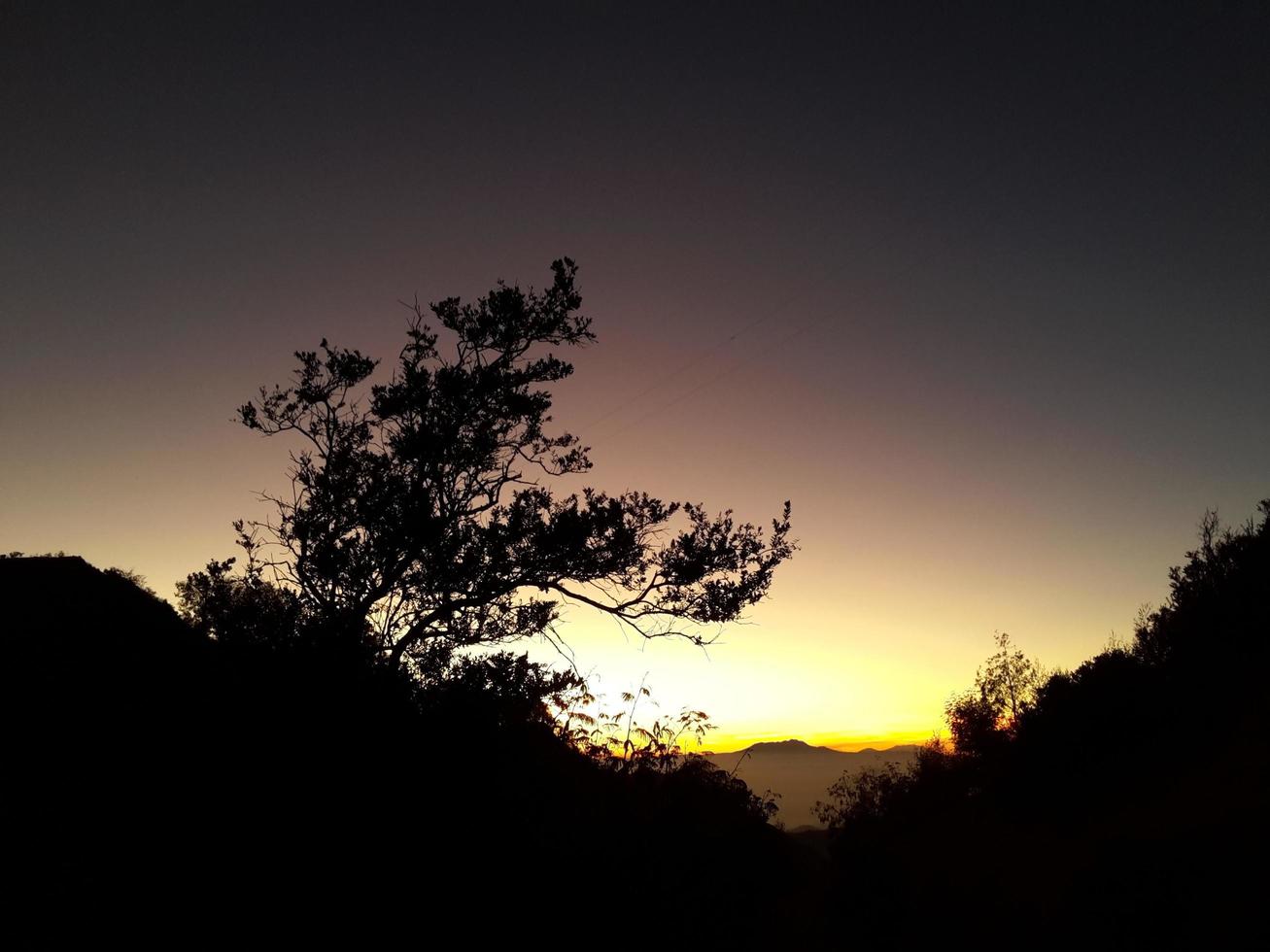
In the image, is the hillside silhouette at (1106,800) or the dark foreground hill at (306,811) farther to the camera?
the hillside silhouette at (1106,800)

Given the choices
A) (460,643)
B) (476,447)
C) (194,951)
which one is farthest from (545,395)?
(194,951)

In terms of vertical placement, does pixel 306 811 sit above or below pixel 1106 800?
above

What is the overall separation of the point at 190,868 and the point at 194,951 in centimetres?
96

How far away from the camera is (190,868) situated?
6.77 meters

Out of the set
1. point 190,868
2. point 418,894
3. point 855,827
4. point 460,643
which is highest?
point 460,643

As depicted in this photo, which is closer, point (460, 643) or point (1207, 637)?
point (460, 643)

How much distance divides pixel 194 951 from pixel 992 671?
4906cm

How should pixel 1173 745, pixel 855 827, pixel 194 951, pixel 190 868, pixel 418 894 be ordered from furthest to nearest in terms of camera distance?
pixel 855 827, pixel 1173 745, pixel 418 894, pixel 190 868, pixel 194 951

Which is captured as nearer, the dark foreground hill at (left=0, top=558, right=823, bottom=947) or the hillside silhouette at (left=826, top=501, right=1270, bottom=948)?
the dark foreground hill at (left=0, top=558, right=823, bottom=947)

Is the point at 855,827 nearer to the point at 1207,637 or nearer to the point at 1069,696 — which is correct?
the point at 1069,696

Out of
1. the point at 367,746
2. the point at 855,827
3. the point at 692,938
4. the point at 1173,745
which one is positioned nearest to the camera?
the point at 367,746

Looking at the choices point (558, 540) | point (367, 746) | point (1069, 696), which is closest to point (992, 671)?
point (1069, 696)

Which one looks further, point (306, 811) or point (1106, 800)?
point (1106, 800)

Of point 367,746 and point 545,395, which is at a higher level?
point 545,395
